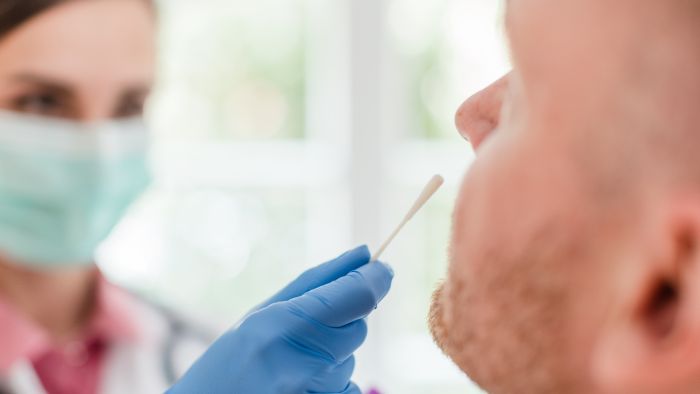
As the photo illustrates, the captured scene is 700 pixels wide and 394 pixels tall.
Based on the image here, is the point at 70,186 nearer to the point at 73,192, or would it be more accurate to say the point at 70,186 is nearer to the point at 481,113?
the point at 73,192

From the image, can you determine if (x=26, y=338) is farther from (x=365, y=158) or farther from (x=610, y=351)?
(x=365, y=158)

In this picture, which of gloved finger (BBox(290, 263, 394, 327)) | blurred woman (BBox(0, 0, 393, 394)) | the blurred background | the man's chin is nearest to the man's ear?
the man's chin

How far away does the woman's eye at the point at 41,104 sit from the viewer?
174 centimetres

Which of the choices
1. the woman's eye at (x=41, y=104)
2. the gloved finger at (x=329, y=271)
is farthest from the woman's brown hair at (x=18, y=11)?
the gloved finger at (x=329, y=271)

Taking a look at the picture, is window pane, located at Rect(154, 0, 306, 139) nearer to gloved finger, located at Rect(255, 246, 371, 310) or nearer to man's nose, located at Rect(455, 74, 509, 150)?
gloved finger, located at Rect(255, 246, 371, 310)

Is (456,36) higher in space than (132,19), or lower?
lower

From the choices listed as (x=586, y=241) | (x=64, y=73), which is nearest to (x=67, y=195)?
(x=64, y=73)

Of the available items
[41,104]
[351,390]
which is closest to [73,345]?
[41,104]

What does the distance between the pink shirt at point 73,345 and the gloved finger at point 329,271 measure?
72 cm

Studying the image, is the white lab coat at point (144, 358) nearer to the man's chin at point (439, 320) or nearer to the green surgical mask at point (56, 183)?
the green surgical mask at point (56, 183)

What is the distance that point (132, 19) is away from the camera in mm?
1786

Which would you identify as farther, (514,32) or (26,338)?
(26,338)

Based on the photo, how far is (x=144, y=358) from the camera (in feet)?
6.07

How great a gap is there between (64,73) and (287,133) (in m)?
1.66
